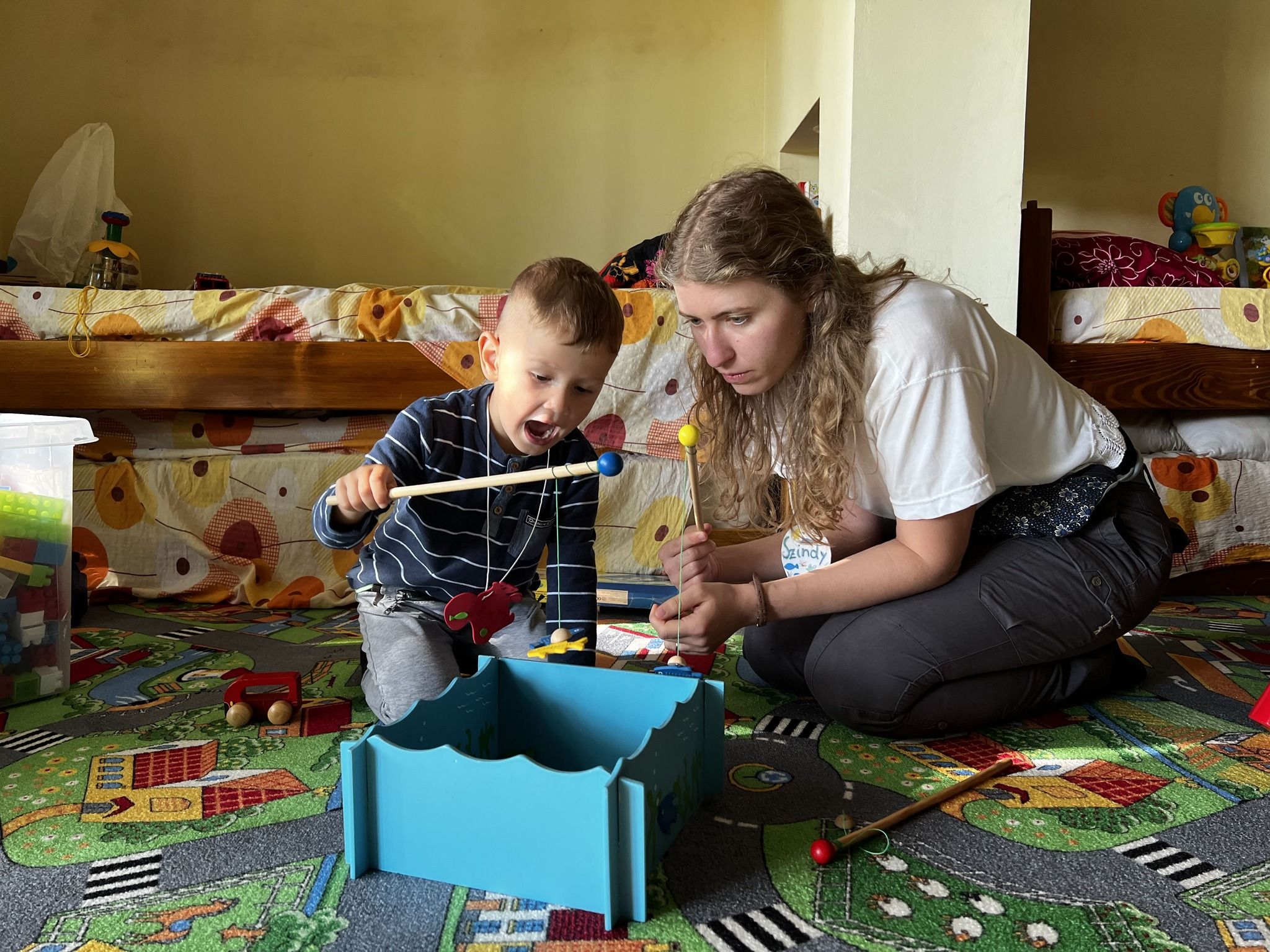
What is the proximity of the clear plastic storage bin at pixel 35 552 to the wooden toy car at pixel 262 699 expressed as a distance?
0.26 metres

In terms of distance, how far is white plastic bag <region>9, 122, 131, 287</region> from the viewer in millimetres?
2234

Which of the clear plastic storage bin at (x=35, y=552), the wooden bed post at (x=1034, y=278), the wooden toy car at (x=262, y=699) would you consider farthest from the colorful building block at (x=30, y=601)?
the wooden bed post at (x=1034, y=278)

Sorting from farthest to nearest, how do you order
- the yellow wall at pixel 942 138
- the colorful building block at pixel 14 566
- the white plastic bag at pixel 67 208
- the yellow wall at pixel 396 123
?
the yellow wall at pixel 396 123 → the white plastic bag at pixel 67 208 → the yellow wall at pixel 942 138 → the colorful building block at pixel 14 566

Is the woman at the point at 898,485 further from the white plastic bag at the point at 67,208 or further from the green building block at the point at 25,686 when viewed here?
the white plastic bag at the point at 67,208

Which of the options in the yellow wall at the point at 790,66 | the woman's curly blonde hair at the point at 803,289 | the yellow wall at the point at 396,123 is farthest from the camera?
the yellow wall at the point at 396,123

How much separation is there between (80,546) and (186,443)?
26 cm

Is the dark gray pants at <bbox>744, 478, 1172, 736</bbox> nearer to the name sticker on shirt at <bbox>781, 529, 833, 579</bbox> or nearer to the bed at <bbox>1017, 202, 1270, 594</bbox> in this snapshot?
the name sticker on shirt at <bbox>781, 529, 833, 579</bbox>

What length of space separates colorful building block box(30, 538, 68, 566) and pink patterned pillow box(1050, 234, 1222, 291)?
165cm

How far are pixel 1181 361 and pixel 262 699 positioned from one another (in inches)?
62.9

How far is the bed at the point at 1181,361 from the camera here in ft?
5.63

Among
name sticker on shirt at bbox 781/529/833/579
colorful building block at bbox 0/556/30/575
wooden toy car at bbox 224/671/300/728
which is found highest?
name sticker on shirt at bbox 781/529/833/579

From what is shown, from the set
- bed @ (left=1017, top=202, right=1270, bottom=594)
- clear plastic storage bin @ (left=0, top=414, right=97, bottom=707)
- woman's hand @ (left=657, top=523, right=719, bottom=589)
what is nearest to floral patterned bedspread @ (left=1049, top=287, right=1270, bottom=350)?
bed @ (left=1017, top=202, right=1270, bottom=594)

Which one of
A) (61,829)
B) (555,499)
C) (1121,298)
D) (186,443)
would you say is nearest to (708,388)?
(555,499)

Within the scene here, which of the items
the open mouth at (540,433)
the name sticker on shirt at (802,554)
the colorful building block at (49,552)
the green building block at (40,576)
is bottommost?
the green building block at (40,576)
